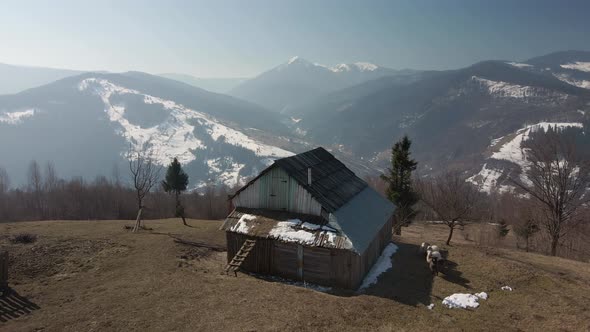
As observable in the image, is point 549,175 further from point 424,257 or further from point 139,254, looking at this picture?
point 139,254

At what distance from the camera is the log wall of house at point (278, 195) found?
2531cm

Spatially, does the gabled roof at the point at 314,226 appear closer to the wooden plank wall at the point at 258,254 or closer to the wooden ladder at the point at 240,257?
the wooden plank wall at the point at 258,254

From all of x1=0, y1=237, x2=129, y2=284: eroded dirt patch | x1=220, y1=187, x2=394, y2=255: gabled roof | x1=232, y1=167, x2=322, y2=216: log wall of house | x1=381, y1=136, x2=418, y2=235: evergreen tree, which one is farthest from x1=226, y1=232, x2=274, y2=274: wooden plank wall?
x1=381, y1=136, x2=418, y2=235: evergreen tree

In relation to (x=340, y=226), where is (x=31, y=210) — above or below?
below

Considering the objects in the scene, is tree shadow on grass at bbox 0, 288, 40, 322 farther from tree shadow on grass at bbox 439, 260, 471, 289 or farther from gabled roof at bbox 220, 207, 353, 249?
tree shadow on grass at bbox 439, 260, 471, 289

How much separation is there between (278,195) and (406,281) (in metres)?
12.0

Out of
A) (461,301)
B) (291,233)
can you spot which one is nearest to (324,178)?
(291,233)

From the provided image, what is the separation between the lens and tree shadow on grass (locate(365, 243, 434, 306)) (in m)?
21.1

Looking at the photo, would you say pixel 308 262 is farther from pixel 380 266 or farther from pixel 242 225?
pixel 380 266

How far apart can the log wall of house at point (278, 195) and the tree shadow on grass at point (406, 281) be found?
7.19m

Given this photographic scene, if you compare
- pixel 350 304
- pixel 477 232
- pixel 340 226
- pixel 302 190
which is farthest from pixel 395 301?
pixel 477 232

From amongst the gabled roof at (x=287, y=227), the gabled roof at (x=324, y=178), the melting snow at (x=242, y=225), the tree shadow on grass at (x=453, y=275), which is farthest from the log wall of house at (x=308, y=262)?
the tree shadow on grass at (x=453, y=275)

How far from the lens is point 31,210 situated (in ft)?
263

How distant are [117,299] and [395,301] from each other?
17201 millimetres
